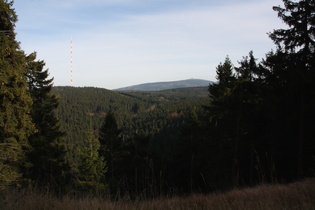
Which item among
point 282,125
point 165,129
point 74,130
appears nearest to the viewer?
point 282,125

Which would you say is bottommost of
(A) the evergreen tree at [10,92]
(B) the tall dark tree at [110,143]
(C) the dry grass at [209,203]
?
(B) the tall dark tree at [110,143]

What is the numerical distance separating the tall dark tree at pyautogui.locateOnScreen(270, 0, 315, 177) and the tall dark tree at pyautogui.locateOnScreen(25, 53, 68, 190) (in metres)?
15.4

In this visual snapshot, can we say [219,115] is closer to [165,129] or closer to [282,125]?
[282,125]

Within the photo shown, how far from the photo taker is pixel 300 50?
1042 cm

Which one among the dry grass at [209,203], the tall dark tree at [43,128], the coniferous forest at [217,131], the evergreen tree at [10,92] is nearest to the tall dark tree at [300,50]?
the coniferous forest at [217,131]

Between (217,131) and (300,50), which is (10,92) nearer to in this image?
(300,50)

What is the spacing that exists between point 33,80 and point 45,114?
9.45 ft

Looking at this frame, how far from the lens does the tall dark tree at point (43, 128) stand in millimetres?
14913

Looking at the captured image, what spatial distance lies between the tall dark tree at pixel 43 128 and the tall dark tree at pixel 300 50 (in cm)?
1537

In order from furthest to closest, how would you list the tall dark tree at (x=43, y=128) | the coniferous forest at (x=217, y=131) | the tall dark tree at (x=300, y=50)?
the tall dark tree at (x=43, y=128)
the tall dark tree at (x=300, y=50)
the coniferous forest at (x=217, y=131)

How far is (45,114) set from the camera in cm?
1575

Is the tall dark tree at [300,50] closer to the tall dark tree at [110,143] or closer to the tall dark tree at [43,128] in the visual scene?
the tall dark tree at [43,128]

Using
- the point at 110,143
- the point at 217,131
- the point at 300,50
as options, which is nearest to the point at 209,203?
the point at 300,50

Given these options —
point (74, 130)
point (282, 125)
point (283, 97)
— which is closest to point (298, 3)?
point (283, 97)
